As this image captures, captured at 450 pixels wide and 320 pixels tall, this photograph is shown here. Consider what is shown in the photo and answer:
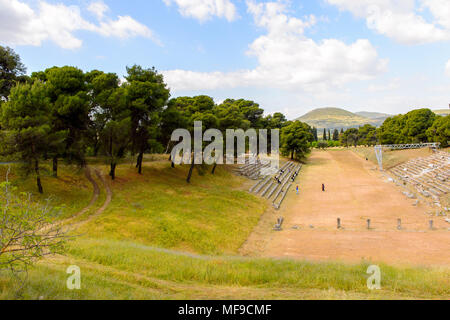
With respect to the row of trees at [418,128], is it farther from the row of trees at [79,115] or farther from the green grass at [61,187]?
the green grass at [61,187]

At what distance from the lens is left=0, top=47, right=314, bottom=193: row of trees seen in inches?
730

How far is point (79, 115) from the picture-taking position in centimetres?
2330

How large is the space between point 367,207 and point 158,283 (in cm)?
2601

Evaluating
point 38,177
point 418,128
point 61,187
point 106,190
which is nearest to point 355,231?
point 106,190

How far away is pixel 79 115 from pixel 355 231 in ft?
82.6

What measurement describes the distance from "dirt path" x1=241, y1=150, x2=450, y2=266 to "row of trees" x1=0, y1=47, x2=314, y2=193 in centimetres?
1453

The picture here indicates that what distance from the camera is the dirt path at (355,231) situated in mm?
16736

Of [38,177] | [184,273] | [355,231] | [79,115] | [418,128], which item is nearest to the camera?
[184,273]

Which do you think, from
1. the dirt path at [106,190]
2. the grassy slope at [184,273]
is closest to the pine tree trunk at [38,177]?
the grassy slope at [184,273]

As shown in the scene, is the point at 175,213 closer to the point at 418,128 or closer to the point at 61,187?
the point at 61,187

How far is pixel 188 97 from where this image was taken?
44.5m

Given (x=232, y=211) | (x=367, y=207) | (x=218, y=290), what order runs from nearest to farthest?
(x=218, y=290) → (x=232, y=211) → (x=367, y=207)
